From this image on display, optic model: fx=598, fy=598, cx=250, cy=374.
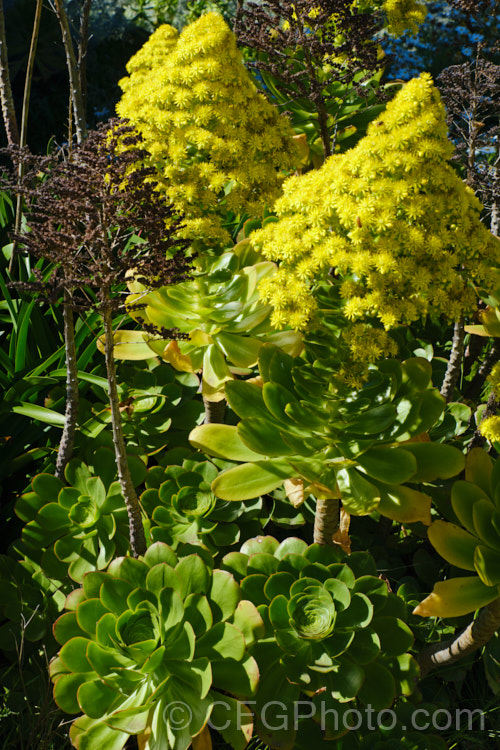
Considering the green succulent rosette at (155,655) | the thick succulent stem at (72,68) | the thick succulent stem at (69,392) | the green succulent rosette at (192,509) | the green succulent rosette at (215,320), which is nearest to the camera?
A: the green succulent rosette at (155,655)

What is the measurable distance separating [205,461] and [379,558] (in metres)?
0.65

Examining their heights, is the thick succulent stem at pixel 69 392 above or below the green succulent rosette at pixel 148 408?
above

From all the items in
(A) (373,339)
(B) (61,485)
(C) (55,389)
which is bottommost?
(B) (61,485)

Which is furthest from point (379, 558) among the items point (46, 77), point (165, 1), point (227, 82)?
point (165, 1)

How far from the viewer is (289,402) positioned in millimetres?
1613

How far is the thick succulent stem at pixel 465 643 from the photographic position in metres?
1.41

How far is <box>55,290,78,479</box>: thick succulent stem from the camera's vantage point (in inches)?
63.1

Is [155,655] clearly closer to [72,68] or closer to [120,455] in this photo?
[120,455]

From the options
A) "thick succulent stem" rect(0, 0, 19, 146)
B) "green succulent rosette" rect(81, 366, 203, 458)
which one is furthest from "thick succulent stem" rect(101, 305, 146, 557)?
"thick succulent stem" rect(0, 0, 19, 146)

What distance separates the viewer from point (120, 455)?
1.47m

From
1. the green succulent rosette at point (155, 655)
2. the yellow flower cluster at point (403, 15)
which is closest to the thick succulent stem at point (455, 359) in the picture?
the green succulent rosette at point (155, 655)

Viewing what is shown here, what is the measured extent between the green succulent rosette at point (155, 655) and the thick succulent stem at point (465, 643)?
51 cm

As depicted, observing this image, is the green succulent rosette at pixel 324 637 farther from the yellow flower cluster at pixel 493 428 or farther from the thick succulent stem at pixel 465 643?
the yellow flower cluster at pixel 493 428

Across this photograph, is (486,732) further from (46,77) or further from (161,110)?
(46,77)
